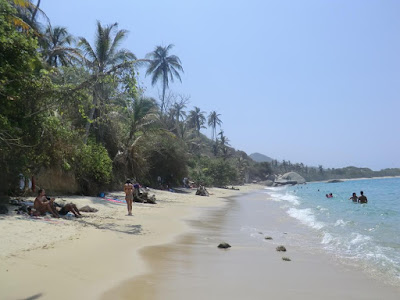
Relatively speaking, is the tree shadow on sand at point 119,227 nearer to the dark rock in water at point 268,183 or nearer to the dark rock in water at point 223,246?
the dark rock in water at point 223,246

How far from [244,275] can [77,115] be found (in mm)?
16541

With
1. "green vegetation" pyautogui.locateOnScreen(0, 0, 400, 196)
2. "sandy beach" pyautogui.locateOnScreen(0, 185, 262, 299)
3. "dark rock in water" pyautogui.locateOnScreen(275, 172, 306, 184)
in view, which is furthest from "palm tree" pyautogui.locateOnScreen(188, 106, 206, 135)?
"sandy beach" pyautogui.locateOnScreen(0, 185, 262, 299)

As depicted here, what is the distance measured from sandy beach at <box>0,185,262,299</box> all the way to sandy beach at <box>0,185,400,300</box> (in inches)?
0.5

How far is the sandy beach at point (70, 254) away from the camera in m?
4.47

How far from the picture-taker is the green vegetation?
7.70m

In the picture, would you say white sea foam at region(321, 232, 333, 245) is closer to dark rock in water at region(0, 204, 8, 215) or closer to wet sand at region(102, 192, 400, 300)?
wet sand at region(102, 192, 400, 300)

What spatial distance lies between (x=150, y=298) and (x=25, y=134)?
847cm

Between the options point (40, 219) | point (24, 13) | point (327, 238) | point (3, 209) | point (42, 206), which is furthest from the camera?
point (24, 13)

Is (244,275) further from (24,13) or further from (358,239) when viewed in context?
(24,13)

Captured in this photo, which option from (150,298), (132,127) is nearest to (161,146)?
(132,127)

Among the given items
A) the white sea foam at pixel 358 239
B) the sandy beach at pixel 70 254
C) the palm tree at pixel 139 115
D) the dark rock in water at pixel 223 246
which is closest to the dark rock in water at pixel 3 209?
the sandy beach at pixel 70 254

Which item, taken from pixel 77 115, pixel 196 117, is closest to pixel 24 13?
pixel 77 115

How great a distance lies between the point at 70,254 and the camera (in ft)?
20.4

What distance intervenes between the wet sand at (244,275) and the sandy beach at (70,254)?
1.29ft
